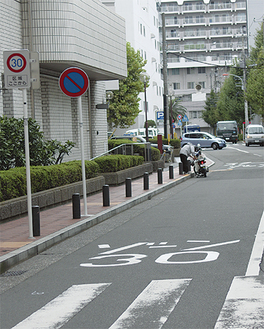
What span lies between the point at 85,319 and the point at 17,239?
167 inches

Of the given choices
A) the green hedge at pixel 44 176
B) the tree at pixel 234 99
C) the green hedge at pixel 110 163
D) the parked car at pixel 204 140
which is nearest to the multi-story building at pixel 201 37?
the tree at pixel 234 99

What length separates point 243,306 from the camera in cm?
497

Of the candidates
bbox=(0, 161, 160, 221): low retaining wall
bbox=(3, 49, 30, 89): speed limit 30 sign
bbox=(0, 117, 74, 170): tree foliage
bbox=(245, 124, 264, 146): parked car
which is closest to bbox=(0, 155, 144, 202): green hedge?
bbox=(0, 161, 160, 221): low retaining wall

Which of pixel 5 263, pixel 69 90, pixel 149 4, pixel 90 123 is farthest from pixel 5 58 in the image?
pixel 149 4

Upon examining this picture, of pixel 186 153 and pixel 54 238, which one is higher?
pixel 186 153

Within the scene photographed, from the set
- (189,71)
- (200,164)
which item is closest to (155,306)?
(200,164)

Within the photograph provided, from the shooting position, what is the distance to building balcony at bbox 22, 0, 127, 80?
17250mm

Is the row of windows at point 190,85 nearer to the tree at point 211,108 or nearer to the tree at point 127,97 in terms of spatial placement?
the tree at point 211,108

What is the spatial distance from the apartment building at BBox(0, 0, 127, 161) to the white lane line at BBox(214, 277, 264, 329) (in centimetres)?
1179

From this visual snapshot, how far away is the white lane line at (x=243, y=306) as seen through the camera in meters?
4.50

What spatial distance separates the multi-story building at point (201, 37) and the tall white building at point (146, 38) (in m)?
20.5

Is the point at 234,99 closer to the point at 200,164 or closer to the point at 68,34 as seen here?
the point at 200,164

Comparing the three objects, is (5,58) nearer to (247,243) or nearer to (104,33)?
(247,243)

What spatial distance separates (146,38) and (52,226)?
66.3 metres
